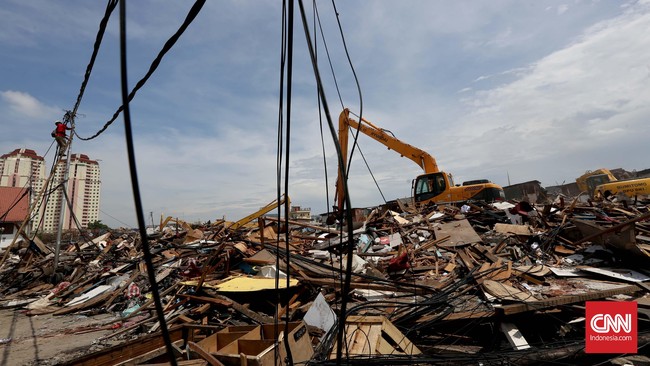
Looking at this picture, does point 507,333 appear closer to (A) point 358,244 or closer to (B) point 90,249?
(A) point 358,244

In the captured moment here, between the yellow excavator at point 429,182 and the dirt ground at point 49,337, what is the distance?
9.75 metres

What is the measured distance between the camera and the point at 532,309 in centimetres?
421

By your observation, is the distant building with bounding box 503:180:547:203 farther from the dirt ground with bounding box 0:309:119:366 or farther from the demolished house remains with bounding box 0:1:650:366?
the dirt ground with bounding box 0:309:119:366

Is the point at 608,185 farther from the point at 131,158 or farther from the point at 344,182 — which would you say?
the point at 131,158

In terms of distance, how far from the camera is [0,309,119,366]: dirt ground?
450 centimetres

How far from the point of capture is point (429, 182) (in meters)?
14.0

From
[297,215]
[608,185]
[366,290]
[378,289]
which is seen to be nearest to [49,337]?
[366,290]

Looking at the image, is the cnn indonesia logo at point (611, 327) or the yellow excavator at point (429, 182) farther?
the yellow excavator at point (429, 182)

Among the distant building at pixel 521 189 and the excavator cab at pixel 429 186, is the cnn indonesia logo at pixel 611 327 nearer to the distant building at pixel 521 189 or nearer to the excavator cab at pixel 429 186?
the excavator cab at pixel 429 186

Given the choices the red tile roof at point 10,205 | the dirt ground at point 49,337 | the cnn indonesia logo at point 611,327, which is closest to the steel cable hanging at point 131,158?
the cnn indonesia logo at point 611,327

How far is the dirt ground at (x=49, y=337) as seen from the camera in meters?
4.50

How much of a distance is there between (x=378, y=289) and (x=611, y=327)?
11.0 ft

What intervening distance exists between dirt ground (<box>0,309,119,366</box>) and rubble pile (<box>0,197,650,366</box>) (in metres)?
0.26

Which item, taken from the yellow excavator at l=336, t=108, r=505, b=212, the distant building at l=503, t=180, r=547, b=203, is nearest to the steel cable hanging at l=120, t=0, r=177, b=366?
the yellow excavator at l=336, t=108, r=505, b=212
